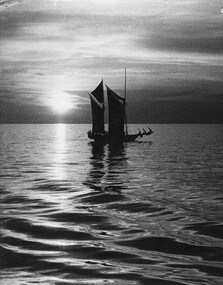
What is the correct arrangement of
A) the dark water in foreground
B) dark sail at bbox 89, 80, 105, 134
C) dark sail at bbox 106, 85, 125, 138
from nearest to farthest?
the dark water in foreground < dark sail at bbox 89, 80, 105, 134 < dark sail at bbox 106, 85, 125, 138

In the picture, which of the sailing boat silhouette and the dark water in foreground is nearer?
the dark water in foreground

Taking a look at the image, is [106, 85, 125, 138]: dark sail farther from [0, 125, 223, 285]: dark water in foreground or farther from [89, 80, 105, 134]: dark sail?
[0, 125, 223, 285]: dark water in foreground

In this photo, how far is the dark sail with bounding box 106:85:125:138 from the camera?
59.6 meters

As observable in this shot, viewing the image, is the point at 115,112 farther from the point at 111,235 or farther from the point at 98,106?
the point at 111,235

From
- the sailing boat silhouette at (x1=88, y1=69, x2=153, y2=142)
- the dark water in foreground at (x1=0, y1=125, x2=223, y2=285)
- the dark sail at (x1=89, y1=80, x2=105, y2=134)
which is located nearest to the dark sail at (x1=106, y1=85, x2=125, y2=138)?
the sailing boat silhouette at (x1=88, y1=69, x2=153, y2=142)

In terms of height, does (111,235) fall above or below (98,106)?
below

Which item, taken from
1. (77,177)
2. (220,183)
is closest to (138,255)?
(220,183)

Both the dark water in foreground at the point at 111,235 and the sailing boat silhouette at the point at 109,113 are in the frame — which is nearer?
the dark water in foreground at the point at 111,235

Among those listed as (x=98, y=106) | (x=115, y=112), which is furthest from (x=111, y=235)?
(x=115, y=112)

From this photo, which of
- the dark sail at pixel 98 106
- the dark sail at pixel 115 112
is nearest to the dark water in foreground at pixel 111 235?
the dark sail at pixel 98 106

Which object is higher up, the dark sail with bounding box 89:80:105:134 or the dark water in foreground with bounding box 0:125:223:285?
the dark sail with bounding box 89:80:105:134

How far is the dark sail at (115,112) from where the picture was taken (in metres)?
59.6

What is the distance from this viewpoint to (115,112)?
197 feet

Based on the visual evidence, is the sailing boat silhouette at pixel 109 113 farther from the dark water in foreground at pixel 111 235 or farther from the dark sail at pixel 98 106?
the dark water in foreground at pixel 111 235
